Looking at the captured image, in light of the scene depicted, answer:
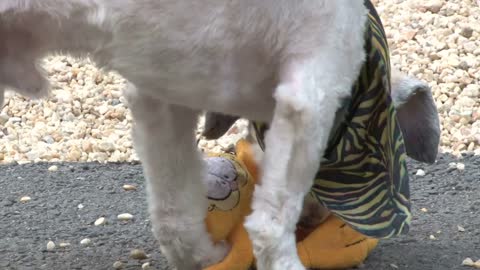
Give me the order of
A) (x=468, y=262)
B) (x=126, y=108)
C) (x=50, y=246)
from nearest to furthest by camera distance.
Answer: (x=468, y=262), (x=50, y=246), (x=126, y=108)

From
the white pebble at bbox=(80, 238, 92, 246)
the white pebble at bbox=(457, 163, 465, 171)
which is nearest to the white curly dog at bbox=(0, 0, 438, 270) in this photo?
the white pebble at bbox=(80, 238, 92, 246)

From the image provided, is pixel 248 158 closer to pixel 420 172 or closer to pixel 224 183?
pixel 224 183

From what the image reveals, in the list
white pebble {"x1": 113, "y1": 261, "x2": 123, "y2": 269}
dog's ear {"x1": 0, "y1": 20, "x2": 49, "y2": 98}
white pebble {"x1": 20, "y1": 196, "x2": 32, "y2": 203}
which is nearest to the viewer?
dog's ear {"x1": 0, "y1": 20, "x2": 49, "y2": 98}

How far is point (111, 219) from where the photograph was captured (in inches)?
114

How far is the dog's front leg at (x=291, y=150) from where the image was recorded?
1847mm

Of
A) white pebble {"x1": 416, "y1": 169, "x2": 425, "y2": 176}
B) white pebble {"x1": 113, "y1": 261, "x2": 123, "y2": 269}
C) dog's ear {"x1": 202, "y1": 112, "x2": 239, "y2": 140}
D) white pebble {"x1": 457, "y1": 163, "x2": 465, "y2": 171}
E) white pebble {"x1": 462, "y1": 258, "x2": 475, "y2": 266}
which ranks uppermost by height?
dog's ear {"x1": 202, "y1": 112, "x2": 239, "y2": 140}

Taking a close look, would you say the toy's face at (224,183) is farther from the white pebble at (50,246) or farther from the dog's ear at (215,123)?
the white pebble at (50,246)

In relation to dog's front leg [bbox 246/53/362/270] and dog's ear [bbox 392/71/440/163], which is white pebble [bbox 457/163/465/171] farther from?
dog's front leg [bbox 246/53/362/270]

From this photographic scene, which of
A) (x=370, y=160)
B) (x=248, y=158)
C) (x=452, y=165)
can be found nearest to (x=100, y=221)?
(x=248, y=158)

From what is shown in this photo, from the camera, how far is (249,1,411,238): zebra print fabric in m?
2.18

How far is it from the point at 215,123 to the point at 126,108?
5.95 ft

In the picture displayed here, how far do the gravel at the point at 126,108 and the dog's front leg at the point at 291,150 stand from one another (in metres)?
1.39

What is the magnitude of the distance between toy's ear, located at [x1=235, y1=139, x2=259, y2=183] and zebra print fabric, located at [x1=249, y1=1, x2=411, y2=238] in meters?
0.16

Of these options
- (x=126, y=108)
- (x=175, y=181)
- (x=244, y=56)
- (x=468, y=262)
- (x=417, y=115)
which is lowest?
(x=468, y=262)
